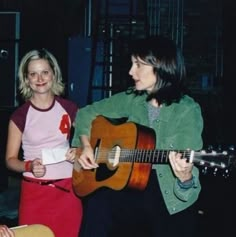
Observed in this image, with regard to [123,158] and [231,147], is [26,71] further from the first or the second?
[231,147]

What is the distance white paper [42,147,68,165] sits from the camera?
9.27 feet

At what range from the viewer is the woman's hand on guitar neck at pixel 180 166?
7.41ft

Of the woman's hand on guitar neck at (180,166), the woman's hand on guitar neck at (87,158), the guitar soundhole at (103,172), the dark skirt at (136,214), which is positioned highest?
the woman's hand on guitar neck at (180,166)

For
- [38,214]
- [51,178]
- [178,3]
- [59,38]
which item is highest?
[178,3]

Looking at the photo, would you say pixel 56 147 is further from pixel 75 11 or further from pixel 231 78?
pixel 75 11

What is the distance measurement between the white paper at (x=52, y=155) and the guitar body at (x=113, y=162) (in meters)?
0.10

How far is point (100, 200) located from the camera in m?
2.57

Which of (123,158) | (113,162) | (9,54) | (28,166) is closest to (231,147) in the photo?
(123,158)

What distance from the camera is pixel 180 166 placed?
2.27 metres

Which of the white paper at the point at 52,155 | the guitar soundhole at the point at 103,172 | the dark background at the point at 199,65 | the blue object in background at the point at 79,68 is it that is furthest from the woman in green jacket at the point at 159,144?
the blue object in background at the point at 79,68

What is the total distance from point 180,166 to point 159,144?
0.22 metres

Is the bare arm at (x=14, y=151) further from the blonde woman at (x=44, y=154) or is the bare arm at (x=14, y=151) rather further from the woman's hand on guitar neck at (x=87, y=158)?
the woman's hand on guitar neck at (x=87, y=158)

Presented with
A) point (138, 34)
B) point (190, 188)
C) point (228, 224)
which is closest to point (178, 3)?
point (138, 34)

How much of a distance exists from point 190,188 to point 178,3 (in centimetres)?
568
